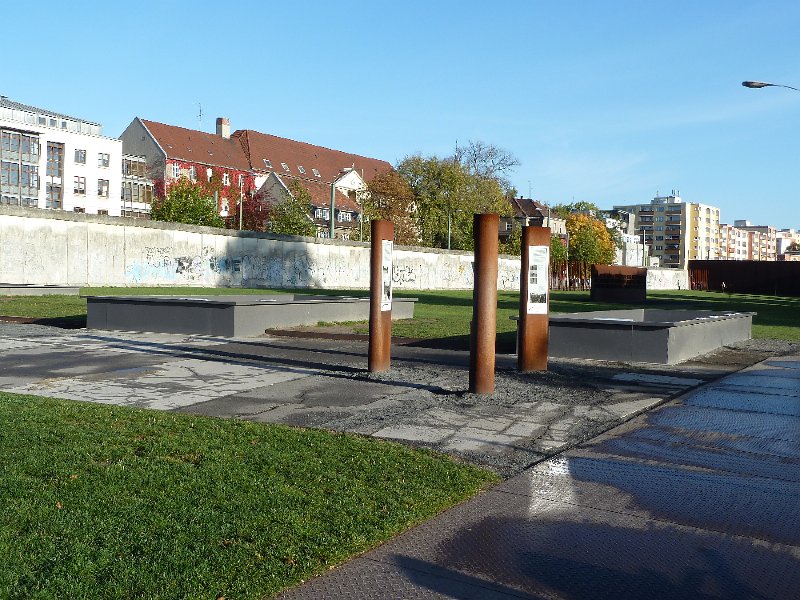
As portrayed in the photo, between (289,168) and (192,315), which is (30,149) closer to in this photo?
(289,168)

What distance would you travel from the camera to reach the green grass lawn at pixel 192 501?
12.2ft

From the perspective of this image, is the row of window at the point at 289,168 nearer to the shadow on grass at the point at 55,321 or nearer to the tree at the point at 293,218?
the tree at the point at 293,218

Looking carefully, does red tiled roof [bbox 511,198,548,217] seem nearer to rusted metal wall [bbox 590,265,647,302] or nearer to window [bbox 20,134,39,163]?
window [bbox 20,134,39,163]

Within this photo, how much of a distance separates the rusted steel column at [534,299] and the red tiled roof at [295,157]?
84580 millimetres

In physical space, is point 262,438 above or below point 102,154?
below

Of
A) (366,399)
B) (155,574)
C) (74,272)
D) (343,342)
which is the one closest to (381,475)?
(155,574)

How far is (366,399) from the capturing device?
9070 millimetres

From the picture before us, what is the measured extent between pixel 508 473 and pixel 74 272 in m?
29.4

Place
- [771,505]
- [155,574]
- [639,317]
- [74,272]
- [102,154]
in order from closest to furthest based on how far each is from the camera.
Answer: [155,574], [771,505], [639,317], [74,272], [102,154]

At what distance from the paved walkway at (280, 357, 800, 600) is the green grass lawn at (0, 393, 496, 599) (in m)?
0.27

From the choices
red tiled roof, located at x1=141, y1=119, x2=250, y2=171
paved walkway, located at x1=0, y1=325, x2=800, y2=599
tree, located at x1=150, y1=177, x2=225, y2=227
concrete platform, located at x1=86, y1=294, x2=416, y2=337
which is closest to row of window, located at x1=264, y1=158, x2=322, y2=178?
red tiled roof, located at x1=141, y1=119, x2=250, y2=171

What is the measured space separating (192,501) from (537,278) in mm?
7502

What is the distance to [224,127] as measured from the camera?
94.6m

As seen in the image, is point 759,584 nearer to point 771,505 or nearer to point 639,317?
point 771,505
